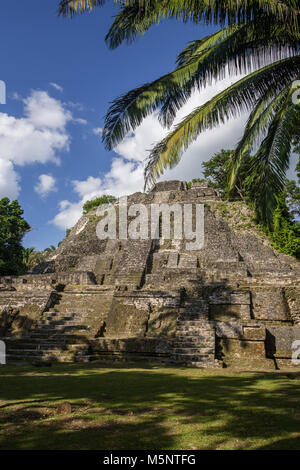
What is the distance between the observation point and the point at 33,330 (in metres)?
9.17

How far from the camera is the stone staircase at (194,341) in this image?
23.5 feet

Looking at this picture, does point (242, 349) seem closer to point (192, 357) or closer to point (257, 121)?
point (192, 357)

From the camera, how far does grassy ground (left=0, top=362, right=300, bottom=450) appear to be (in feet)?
8.36

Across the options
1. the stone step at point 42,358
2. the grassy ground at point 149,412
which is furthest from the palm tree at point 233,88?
the stone step at point 42,358

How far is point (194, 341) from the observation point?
7.64 metres

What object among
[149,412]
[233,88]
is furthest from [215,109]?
[149,412]

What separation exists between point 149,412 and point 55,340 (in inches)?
225

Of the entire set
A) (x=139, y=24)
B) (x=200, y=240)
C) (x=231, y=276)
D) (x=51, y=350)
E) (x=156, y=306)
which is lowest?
(x=51, y=350)

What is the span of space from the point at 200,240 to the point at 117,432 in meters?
15.6

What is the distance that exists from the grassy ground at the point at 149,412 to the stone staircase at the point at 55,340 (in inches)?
86.1

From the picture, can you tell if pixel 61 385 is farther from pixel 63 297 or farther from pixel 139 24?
pixel 63 297

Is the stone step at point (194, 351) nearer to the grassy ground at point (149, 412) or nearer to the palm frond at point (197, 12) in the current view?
the grassy ground at point (149, 412)

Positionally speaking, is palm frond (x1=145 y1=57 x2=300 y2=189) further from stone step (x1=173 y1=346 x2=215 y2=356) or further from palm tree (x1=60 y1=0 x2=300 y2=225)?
stone step (x1=173 y1=346 x2=215 y2=356)
